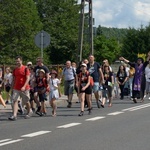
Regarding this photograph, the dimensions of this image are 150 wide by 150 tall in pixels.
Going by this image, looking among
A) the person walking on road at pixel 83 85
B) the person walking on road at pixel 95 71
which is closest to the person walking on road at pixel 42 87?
the person walking on road at pixel 83 85

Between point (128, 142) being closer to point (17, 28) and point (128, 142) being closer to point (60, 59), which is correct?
point (17, 28)

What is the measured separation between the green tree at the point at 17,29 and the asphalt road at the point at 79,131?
157ft

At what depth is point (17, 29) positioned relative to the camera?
223ft

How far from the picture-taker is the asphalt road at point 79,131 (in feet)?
34.8

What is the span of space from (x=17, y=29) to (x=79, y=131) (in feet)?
184

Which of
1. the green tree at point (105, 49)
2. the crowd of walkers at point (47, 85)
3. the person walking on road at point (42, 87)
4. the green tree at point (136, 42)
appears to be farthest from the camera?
the green tree at point (105, 49)

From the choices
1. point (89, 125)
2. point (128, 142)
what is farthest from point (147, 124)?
point (128, 142)

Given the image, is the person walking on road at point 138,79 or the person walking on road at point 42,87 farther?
the person walking on road at point 138,79

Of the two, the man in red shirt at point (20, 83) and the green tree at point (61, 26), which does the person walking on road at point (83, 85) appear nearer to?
the man in red shirt at point (20, 83)

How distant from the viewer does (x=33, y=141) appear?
11.2 m

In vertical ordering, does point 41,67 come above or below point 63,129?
above

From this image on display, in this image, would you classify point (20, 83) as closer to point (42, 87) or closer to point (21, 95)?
point (21, 95)

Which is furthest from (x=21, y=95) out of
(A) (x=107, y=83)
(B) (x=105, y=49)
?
(B) (x=105, y=49)

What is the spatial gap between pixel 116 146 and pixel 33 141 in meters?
1.76
